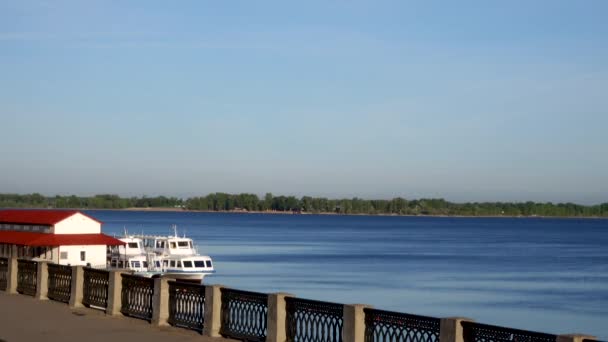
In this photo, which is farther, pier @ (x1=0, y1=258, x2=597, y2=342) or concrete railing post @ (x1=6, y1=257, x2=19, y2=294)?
concrete railing post @ (x1=6, y1=257, x2=19, y2=294)

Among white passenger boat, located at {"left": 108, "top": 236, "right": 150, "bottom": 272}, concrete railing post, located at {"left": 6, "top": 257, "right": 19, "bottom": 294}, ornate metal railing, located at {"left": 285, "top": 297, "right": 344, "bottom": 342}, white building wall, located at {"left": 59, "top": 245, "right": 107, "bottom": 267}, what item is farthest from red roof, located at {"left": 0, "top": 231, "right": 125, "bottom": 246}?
ornate metal railing, located at {"left": 285, "top": 297, "right": 344, "bottom": 342}

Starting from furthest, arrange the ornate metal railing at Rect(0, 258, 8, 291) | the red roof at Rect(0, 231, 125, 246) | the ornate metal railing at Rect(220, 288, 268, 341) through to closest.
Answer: the red roof at Rect(0, 231, 125, 246)
the ornate metal railing at Rect(0, 258, 8, 291)
the ornate metal railing at Rect(220, 288, 268, 341)

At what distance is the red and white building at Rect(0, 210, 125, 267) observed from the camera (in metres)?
Answer: 45.8

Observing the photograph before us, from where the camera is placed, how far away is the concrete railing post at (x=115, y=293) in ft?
71.9

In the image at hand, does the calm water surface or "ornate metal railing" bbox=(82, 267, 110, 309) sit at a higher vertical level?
"ornate metal railing" bbox=(82, 267, 110, 309)

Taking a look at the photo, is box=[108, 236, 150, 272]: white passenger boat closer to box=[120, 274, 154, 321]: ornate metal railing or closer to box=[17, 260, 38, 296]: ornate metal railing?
box=[17, 260, 38, 296]: ornate metal railing

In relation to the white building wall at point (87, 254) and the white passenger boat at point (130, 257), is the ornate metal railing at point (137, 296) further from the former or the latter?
the white passenger boat at point (130, 257)

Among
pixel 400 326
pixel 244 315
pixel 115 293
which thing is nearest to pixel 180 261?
pixel 115 293

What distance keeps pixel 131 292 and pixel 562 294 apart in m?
48.9

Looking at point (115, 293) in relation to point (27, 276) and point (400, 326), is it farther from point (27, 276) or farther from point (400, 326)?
point (400, 326)

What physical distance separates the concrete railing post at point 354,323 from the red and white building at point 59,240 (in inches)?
1243

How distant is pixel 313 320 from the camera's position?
16562mm

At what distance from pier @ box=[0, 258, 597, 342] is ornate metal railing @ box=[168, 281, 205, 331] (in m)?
0.02

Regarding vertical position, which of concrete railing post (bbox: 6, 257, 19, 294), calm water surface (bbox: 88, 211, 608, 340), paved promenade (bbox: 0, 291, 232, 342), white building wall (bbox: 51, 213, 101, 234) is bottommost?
calm water surface (bbox: 88, 211, 608, 340)
